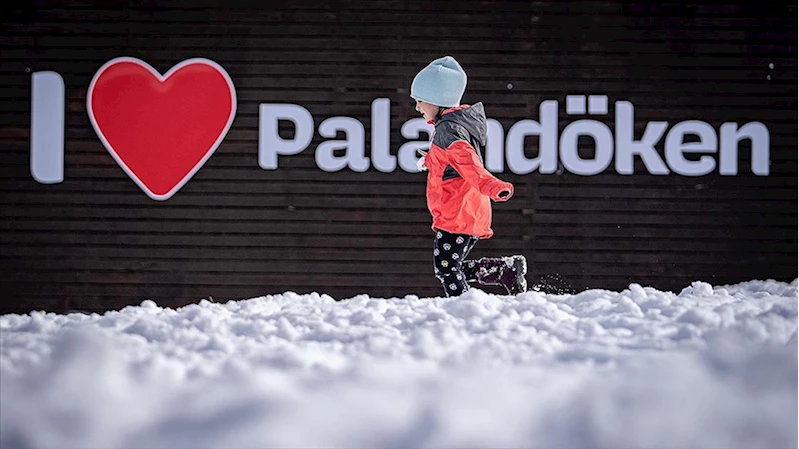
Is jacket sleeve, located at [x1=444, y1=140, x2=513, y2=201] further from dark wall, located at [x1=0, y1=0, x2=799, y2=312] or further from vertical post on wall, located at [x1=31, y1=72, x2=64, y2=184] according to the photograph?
vertical post on wall, located at [x1=31, y1=72, x2=64, y2=184]

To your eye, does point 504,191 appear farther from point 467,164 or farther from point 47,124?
point 47,124

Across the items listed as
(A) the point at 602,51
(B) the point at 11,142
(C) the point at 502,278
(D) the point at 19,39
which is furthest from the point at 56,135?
Answer: (A) the point at 602,51

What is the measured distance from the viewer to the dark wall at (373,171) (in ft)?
22.0

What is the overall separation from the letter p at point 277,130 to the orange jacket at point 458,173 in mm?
1723

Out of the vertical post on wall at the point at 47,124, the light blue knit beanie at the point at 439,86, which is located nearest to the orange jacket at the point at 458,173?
the light blue knit beanie at the point at 439,86

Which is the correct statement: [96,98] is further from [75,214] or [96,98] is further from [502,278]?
[502,278]

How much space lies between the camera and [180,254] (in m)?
6.80

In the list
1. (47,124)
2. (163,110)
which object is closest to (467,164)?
(163,110)

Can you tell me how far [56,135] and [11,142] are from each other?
400mm

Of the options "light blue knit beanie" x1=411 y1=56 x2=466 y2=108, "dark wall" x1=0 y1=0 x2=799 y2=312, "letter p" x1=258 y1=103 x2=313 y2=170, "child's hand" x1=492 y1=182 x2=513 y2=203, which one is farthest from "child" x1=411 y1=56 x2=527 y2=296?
"letter p" x1=258 y1=103 x2=313 y2=170

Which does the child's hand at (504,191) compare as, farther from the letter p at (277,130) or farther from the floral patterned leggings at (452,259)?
the letter p at (277,130)

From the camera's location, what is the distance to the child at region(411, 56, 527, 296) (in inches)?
202

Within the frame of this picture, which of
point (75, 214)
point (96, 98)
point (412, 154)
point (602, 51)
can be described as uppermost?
point (602, 51)

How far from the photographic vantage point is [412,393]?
8.57 ft
